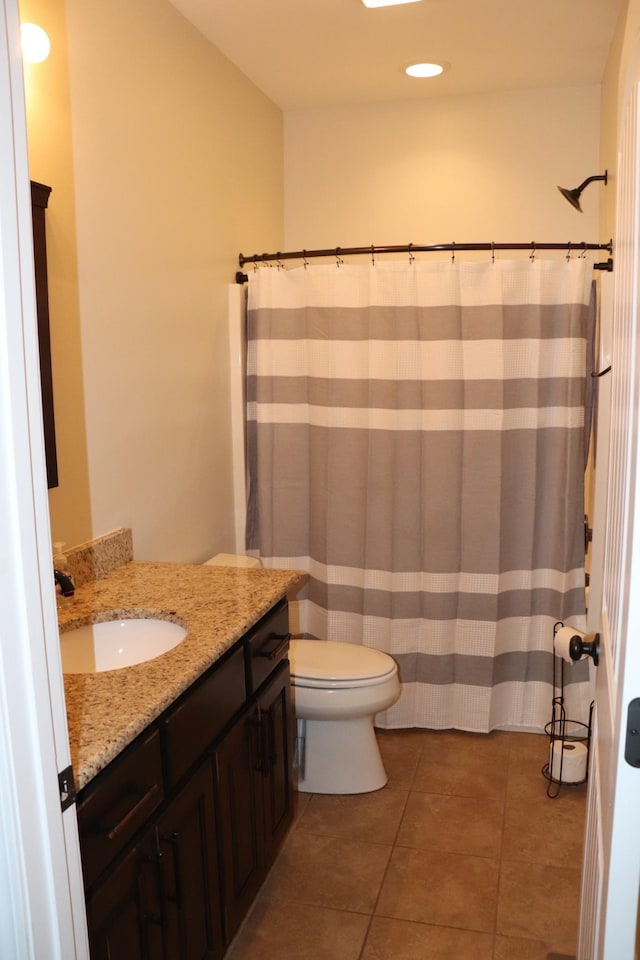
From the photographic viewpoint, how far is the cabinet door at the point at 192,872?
1.54m

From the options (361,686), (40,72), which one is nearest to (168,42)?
(40,72)

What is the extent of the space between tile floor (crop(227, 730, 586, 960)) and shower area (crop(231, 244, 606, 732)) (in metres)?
0.38

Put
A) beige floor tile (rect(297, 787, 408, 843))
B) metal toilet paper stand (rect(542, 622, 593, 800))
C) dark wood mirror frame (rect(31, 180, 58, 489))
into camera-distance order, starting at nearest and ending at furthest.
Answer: dark wood mirror frame (rect(31, 180, 58, 489)), beige floor tile (rect(297, 787, 408, 843)), metal toilet paper stand (rect(542, 622, 593, 800))

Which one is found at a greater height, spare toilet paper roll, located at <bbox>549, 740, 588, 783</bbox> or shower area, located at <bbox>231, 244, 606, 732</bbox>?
shower area, located at <bbox>231, 244, 606, 732</bbox>

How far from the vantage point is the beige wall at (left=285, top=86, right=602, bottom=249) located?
11.0 feet

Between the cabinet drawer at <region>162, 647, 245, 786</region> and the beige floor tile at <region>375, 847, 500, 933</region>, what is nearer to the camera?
the cabinet drawer at <region>162, 647, 245, 786</region>

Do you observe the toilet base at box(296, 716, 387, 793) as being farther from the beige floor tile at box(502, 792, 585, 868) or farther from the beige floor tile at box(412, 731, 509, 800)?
the beige floor tile at box(502, 792, 585, 868)

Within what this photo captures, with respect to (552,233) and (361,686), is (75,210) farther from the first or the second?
(552,233)

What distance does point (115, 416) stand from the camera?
7.61 feet

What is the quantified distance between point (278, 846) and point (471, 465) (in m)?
1.44

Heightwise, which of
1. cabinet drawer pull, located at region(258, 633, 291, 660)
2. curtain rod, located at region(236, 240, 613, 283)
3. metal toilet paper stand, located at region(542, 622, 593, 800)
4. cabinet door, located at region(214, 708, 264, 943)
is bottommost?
metal toilet paper stand, located at region(542, 622, 593, 800)

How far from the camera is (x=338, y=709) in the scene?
2586mm

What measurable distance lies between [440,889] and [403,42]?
275 centimetres

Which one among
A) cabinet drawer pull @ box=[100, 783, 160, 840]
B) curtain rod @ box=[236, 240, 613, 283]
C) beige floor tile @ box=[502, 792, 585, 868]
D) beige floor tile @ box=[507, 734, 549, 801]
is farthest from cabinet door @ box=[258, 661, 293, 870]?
curtain rod @ box=[236, 240, 613, 283]
